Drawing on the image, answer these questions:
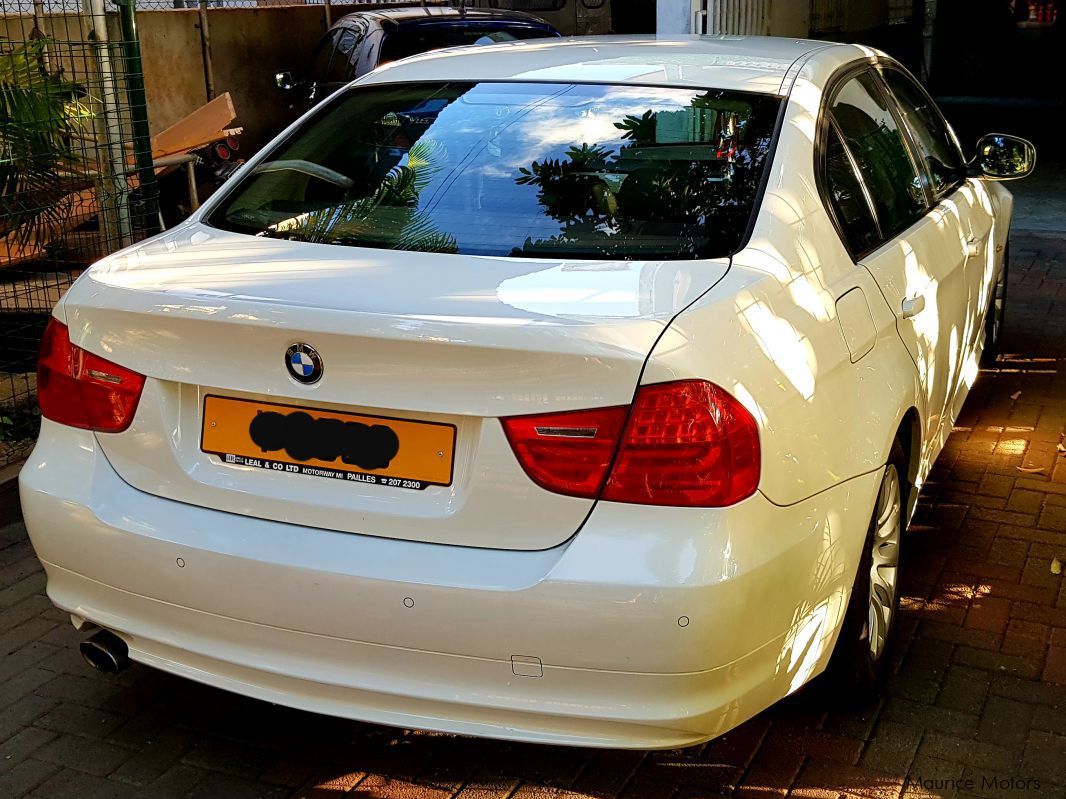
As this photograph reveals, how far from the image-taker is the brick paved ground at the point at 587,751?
9.27 ft

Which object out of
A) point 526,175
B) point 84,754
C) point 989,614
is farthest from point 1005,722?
point 84,754

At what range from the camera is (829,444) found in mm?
2545

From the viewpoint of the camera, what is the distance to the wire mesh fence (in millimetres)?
4828

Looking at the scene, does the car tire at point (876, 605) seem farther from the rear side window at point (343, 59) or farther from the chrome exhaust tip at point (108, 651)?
the rear side window at point (343, 59)

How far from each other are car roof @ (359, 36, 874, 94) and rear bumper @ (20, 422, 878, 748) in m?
1.27

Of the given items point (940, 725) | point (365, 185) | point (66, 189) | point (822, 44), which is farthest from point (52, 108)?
point (940, 725)

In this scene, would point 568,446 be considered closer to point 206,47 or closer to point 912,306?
point 912,306

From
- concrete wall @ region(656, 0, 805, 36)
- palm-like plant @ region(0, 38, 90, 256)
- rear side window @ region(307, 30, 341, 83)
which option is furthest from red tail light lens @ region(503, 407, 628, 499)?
rear side window @ region(307, 30, 341, 83)

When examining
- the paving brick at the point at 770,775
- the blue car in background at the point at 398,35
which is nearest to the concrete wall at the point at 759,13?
the blue car in background at the point at 398,35

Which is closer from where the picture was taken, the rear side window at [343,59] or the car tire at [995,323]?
the car tire at [995,323]

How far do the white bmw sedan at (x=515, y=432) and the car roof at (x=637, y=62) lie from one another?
0.34 feet

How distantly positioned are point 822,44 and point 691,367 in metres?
2.04

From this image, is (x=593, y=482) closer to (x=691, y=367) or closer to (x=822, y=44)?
(x=691, y=367)

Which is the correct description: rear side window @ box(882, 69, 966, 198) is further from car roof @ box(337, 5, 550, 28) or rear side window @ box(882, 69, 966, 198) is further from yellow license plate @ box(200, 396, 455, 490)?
car roof @ box(337, 5, 550, 28)
